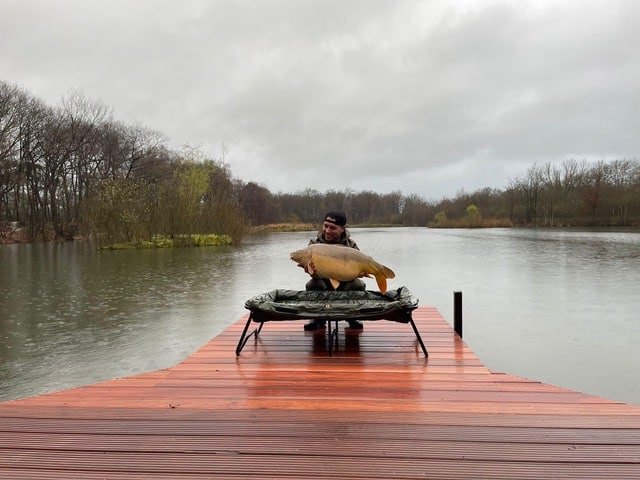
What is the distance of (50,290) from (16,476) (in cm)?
944

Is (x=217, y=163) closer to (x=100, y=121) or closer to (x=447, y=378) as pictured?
(x=100, y=121)

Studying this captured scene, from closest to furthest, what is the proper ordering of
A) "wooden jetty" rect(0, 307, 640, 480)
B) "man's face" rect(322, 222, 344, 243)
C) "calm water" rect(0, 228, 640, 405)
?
"wooden jetty" rect(0, 307, 640, 480), "man's face" rect(322, 222, 344, 243), "calm water" rect(0, 228, 640, 405)

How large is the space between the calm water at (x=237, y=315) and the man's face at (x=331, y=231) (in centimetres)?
142

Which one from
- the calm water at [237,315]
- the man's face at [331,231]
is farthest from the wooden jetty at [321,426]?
the man's face at [331,231]

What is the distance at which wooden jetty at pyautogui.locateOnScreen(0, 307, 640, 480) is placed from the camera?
6.21 feet

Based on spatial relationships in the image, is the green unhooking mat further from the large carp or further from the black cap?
the black cap

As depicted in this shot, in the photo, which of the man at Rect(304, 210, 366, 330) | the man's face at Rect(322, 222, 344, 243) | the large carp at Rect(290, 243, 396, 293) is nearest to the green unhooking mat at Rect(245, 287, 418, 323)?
the large carp at Rect(290, 243, 396, 293)

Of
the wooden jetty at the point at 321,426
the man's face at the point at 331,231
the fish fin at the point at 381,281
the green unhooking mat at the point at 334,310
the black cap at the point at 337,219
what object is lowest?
the wooden jetty at the point at 321,426

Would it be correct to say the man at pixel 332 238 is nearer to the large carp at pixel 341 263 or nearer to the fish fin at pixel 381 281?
the large carp at pixel 341 263

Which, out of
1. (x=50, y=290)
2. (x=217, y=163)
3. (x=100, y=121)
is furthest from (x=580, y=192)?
(x=50, y=290)

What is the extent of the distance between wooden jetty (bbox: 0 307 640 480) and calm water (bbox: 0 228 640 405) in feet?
3.37

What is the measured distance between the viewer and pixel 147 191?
2433 centimetres

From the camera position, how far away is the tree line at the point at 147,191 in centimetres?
2395

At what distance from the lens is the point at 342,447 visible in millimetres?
2070
